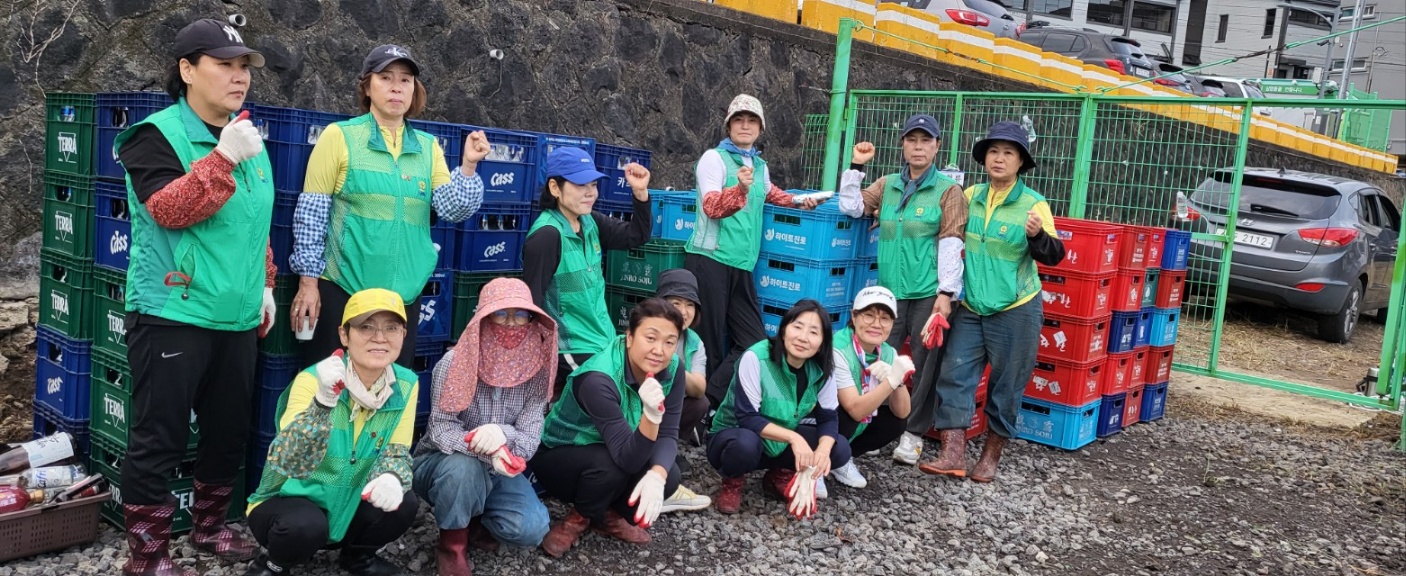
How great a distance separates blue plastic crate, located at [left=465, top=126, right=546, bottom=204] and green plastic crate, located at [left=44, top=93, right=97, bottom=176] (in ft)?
5.05

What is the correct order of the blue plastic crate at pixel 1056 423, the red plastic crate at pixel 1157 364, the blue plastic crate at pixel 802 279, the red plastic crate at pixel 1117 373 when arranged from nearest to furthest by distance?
1. the blue plastic crate at pixel 802 279
2. the blue plastic crate at pixel 1056 423
3. the red plastic crate at pixel 1117 373
4. the red plastic crate at pixel 1157 364

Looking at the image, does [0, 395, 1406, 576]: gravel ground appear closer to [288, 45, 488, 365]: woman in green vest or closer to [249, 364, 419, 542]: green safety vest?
[249, 364, 419, 542]: green safety vest

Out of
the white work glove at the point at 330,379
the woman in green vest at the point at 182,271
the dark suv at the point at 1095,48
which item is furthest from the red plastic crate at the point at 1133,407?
the dark suv at the point at 1095,48

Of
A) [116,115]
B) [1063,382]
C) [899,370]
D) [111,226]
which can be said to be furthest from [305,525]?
[1063,382]

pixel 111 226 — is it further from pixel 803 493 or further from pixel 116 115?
pixel 803 493

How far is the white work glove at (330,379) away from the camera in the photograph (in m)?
3.29

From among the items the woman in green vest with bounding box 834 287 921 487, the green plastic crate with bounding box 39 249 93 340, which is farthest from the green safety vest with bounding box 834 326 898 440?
the green plastic crate with bounding box 39 249 93 340

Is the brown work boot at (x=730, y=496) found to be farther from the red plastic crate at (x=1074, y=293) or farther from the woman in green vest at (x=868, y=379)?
the red plastic crate at (x=1074, y=293)

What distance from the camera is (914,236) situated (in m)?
5.76

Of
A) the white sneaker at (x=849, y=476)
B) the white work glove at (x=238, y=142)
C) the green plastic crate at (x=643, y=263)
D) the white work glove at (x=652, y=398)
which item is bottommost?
the white sneaker at (x=849, y=476)

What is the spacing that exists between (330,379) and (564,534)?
4.43 ft

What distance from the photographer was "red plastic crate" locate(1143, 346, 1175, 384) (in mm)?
7258

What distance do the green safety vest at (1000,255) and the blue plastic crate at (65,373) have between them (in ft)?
14.3

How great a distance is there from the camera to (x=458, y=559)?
382cm
